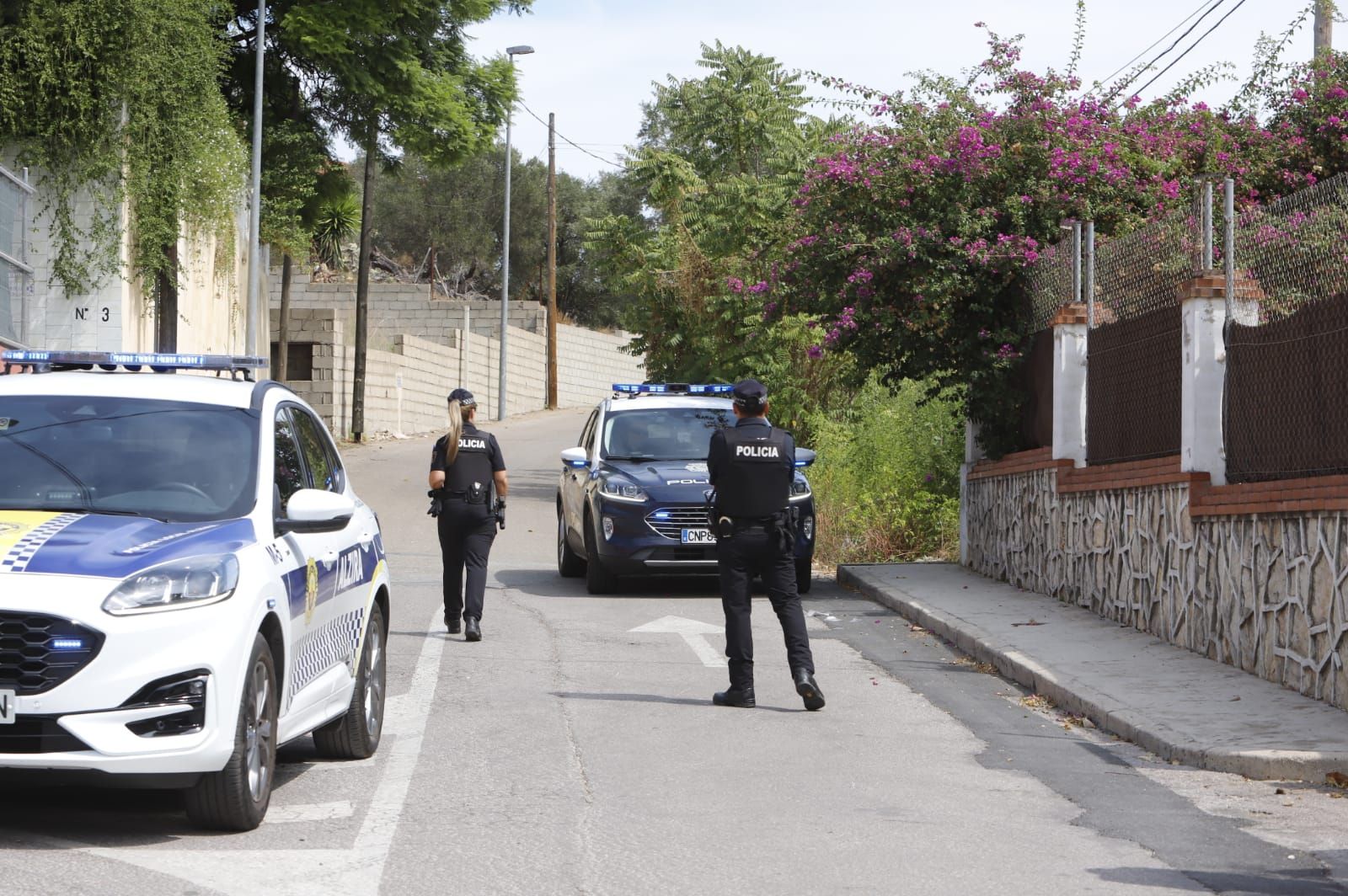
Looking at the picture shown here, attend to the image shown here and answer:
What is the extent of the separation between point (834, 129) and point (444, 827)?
78.7ft

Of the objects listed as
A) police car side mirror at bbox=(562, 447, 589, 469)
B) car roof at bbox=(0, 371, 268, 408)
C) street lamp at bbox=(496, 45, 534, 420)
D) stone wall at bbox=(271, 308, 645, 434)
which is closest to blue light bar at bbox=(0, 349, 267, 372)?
car roof at bbox=(0, 371, 268, 408)

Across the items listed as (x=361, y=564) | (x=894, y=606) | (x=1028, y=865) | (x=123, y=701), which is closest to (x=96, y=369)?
(x=361, y=564)

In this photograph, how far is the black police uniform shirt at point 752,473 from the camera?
9.75 metres

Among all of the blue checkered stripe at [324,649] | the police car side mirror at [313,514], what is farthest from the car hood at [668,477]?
the police car side mirror at [313,514]

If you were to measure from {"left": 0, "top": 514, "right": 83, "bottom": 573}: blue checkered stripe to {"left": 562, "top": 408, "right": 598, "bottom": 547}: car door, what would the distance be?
10369 millimetres

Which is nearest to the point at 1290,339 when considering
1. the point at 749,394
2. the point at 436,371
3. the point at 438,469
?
the point at 749,394

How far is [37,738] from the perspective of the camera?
5.72 metres

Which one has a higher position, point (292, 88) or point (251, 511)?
point (292, 88)

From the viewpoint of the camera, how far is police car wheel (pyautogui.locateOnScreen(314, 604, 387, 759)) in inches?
306

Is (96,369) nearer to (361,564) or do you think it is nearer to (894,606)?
(361,564)

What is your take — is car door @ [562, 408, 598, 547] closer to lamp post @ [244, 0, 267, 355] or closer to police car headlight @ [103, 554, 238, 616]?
police car headlight @ [103, 554, 238, 616]

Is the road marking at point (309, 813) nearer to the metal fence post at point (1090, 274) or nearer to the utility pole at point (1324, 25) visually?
the metal fence post at point (1090, 274)

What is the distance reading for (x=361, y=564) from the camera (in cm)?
796

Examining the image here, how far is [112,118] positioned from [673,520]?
13481mm
